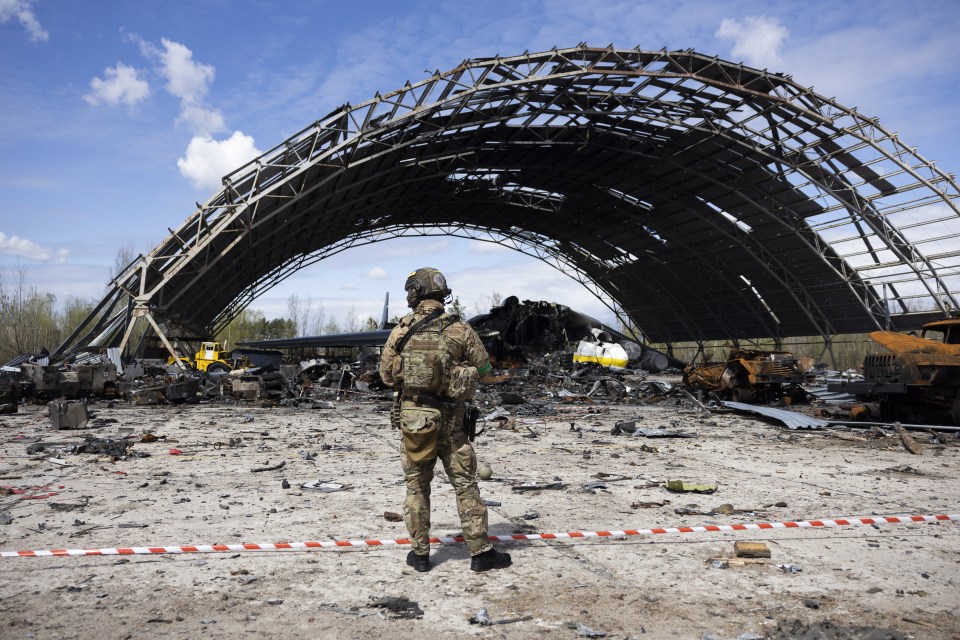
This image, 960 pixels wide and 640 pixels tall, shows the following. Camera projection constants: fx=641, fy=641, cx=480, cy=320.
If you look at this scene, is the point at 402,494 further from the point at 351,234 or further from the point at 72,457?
the point at 351,234

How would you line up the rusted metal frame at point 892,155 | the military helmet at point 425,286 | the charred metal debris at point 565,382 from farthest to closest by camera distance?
the rusted metal frame at point 892,155, the charred metal debris at point 565,382, the military helmet at point 425,286

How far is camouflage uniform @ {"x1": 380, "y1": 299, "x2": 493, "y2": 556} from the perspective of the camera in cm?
423

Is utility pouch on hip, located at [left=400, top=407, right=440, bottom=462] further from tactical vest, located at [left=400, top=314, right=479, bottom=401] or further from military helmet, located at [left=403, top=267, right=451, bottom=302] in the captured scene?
military helmet, located at [left=403, top=267, right=451, bottom=302]

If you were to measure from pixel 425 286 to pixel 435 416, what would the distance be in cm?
102

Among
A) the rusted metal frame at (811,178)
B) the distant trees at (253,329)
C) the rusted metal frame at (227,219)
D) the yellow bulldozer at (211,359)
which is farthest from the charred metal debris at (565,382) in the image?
the distant trees at (253,329)

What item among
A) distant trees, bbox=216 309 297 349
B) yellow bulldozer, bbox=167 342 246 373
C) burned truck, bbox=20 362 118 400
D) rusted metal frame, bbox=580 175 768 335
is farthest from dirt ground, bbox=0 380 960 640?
distant trees, bbox=216 309 297 349

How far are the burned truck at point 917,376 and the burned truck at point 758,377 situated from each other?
9.17 feet

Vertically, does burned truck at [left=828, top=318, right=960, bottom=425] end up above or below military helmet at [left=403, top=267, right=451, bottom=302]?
below

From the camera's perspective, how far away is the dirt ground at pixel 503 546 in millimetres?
3455

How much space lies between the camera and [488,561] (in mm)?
4219

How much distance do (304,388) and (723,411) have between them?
39.3ft

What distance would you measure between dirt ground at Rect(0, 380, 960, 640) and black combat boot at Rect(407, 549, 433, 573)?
46 mm

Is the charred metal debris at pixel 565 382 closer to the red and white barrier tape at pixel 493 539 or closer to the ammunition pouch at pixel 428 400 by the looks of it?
the red and white barrier tape at pixel 493 539

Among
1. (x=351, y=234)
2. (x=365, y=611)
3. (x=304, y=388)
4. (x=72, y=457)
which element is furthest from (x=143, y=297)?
(x=365, y=611)
